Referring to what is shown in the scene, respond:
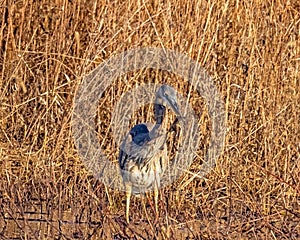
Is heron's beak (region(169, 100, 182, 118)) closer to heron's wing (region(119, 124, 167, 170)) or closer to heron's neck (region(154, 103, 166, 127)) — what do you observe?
heron's neck (region(154, 103, 166, 127))

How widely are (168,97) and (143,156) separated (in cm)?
35

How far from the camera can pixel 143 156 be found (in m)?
4.33

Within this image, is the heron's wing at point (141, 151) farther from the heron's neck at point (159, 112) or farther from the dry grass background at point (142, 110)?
the dry grass background at point (142, 110)

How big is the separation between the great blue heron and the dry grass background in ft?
0.34

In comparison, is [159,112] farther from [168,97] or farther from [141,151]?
[141,151]

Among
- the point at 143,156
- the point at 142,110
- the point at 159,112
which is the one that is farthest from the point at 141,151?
the point at 142,110

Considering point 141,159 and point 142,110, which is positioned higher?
point 142,110

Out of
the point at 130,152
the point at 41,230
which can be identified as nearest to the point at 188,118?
the point at 130,152

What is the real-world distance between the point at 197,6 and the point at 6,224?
1682 millimetres

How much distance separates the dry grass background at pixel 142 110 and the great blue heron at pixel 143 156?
10cm

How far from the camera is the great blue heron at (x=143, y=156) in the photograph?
14.1ft

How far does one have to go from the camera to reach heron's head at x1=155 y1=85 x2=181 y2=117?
4.40m

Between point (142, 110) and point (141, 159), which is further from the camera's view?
point (142, 110)

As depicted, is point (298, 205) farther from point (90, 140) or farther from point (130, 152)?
point (90, 140)
